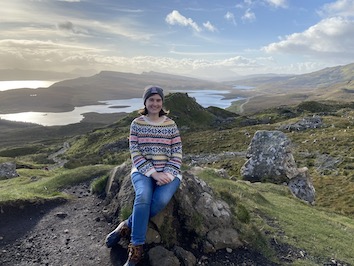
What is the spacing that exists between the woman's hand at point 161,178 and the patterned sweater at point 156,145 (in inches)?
19.7

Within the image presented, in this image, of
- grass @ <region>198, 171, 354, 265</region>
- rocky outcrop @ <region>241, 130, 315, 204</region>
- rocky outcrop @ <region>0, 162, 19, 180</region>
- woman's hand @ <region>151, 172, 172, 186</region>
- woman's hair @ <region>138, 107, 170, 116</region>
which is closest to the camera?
woman's hand @ <region>151, 172, 172, 186</region>

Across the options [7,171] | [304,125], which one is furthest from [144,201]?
[304,125]

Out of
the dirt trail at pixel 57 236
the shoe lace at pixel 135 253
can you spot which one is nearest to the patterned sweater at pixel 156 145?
the shoe lace at pixel 135 253

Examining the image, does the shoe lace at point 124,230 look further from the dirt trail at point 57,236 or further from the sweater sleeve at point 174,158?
the sweater sleeve at point 174,158

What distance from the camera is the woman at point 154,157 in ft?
35.5

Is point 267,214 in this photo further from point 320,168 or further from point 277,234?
point 320,168

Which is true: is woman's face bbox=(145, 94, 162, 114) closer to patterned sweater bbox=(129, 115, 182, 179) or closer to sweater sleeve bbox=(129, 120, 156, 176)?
patterned sweater bbox=(129, 115, 182, 179)

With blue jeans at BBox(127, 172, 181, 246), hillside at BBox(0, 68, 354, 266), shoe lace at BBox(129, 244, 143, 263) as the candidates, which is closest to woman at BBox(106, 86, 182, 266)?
blue jeans at BBox(127, 172, 181, 246)

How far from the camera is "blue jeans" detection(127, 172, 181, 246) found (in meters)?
10.0

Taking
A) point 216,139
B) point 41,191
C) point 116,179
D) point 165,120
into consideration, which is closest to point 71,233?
point 116,179

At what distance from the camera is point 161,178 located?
10.8m

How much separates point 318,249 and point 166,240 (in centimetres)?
698

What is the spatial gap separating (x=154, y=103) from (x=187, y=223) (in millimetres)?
4731

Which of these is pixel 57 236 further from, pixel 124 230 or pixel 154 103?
pixel 154 103
